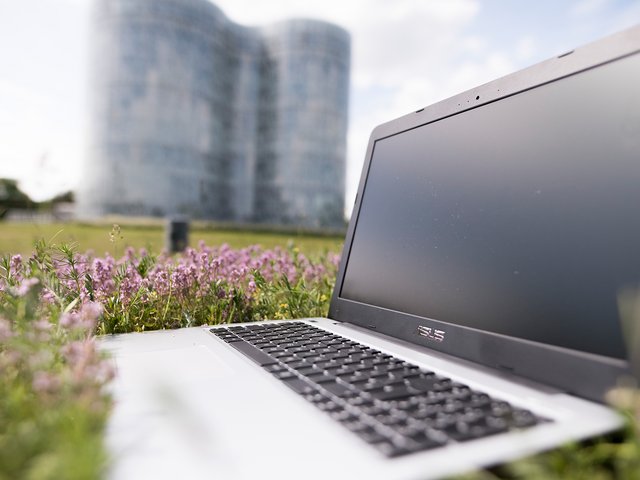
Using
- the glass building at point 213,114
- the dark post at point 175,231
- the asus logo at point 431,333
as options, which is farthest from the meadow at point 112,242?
the glass building at point 213,114

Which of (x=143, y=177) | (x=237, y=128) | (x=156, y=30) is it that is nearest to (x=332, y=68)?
(x=237, y=128)

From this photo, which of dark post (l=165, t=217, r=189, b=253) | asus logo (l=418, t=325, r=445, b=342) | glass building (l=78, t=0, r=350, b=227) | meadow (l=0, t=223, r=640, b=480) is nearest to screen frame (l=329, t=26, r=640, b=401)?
asus logo (l=418, t=325, r=445, b=342)

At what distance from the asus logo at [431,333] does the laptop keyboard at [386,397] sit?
0.61ft

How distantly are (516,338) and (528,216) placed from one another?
12.2 inches

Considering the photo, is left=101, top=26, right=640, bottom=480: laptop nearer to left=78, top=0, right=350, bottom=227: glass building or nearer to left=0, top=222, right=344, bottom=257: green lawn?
left=0, top=222, right=344, bottom=257: green lawn

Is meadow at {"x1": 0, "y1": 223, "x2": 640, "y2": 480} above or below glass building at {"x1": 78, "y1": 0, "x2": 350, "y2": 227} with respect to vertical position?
below

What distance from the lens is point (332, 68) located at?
44.4 meters

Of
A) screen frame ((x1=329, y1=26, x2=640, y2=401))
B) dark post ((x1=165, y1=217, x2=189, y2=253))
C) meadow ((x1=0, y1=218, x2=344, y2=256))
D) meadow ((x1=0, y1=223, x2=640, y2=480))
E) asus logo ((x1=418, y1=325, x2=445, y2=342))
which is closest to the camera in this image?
meadow ((x1=0, y1=223, x2=640, y2=480))

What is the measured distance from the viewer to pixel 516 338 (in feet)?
3.63

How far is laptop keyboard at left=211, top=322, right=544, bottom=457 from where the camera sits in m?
0.72

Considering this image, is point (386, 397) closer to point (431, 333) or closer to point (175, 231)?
point (431, 333)

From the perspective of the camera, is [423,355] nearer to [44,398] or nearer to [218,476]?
[218,476]

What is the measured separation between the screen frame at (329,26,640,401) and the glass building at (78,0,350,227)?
32069 mm

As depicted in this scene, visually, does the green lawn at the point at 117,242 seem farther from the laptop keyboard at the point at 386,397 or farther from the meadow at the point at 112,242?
the laptop keyboard at the point at 386,397
